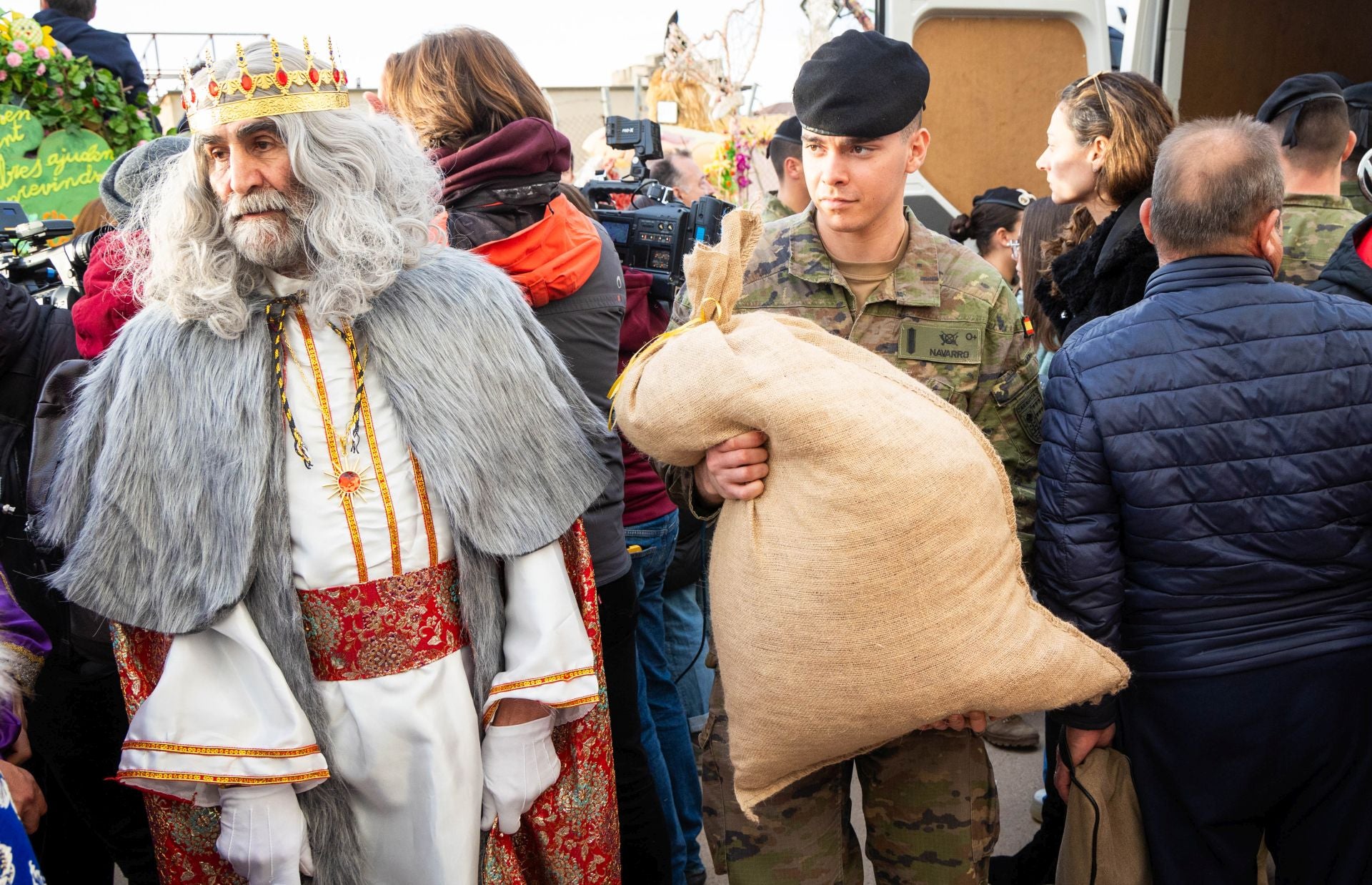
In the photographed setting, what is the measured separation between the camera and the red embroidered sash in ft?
5.92

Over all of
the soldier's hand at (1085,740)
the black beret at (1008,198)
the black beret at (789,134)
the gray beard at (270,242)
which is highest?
the gray beard at (270,242)

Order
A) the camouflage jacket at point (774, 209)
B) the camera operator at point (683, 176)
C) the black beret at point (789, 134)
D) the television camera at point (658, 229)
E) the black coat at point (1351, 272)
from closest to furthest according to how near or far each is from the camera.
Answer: the black coat at point (1351, 272) → the television camera at point (658, 229) → the camouflage jacket at point (774, 209) → the black beret at point (789, 134) → the camera operator at point (683, 176)

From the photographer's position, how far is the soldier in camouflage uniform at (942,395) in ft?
6.36

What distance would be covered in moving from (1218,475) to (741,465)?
0.89 m

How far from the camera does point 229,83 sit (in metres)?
1.78

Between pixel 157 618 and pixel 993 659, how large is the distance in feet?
4.36

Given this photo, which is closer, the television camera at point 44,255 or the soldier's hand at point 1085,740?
the soldier's hand at point 1085,740

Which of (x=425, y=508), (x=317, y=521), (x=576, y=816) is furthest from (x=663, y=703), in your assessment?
(x=317, y=521)

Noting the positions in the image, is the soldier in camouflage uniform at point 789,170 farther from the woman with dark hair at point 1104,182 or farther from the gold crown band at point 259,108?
the gold crown band at point 259,108

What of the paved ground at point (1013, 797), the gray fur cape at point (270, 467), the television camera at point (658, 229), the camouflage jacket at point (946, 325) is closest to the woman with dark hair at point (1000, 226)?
the television camera at point (658, 229)

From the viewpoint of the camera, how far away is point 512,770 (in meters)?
1.88

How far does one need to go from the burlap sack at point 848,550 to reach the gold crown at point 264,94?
2.37ft

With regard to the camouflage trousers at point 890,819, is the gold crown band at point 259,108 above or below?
above

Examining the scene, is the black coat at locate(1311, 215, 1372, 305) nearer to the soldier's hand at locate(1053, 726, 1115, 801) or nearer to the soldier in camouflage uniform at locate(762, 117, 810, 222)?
the soldier's hand at locate(1053, 726, 1115, 801)
